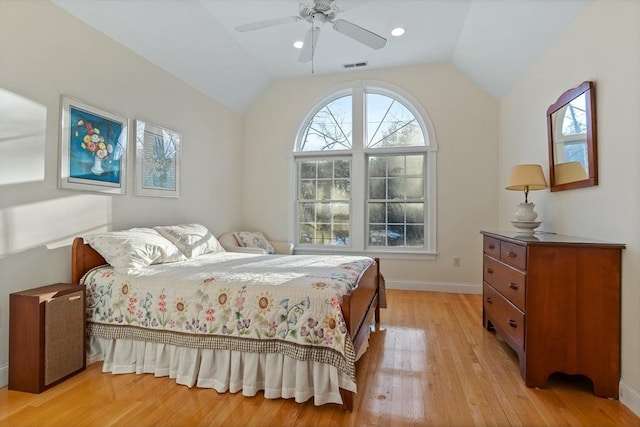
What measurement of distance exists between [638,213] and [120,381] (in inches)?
130

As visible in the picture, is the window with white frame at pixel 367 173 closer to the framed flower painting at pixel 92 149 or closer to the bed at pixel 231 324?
the bed at pixel 231 324

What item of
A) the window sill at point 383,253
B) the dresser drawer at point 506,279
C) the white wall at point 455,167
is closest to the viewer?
the dresser drawer at point 506,279

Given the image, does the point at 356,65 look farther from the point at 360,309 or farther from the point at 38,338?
the point at 38,338

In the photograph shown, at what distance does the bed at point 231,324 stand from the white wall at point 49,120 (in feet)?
0.85

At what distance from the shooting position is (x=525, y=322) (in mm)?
2141

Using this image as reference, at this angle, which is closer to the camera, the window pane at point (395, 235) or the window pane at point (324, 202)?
the window pane at point (395, 235)

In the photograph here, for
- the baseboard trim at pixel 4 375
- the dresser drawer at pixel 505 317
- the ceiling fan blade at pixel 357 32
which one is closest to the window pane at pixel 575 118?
the dresser drawer at pixel 505 317

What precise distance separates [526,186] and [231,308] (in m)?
2.53

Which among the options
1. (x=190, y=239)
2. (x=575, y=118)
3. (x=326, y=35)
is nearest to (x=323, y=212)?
(x=190, y=239)

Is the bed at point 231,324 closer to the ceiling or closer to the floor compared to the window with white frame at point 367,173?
closer to the floor

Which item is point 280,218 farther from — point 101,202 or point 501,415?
point 501,415

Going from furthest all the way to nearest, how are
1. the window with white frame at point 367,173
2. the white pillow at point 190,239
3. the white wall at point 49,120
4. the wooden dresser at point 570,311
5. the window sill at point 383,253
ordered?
the window with white frame at point 367,173, the window sill at point 383,253, the white pillow at point 190,239, the white wall at point 49,120, the wooden dresser at point 570,311

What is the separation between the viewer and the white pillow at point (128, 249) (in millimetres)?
2443

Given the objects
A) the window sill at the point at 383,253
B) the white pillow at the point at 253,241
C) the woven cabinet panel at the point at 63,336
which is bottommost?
the woven cabinet panel at the point at 63,336
